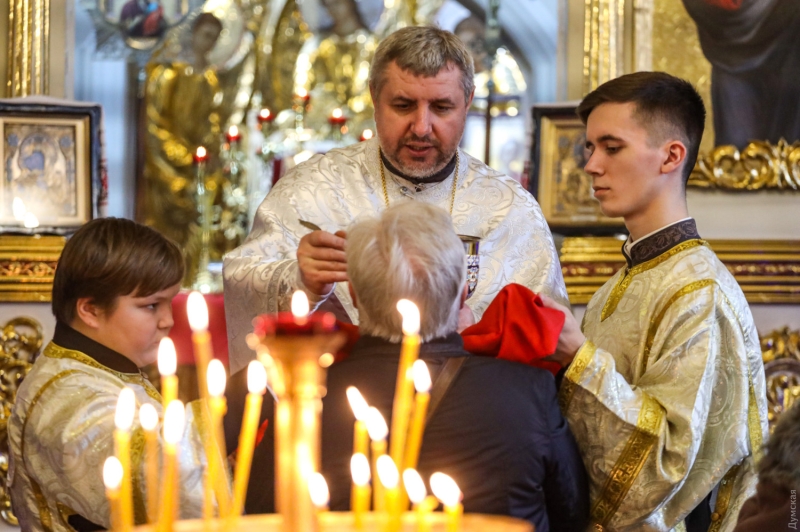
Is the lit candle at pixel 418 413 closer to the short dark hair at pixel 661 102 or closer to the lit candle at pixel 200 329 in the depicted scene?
the lit candle at pixel 200 329

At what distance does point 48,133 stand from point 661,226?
12.8ft

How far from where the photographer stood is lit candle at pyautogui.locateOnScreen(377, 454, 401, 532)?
53.8 inches

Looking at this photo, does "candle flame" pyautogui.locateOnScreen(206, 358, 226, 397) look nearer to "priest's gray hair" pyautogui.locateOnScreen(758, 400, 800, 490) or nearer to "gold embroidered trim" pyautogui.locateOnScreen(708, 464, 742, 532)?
"priest's gray hair" pyautogui.locateOnScreen(758, 400, 800, 490)

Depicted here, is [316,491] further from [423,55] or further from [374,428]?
[423,55]

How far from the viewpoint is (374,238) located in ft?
7.06

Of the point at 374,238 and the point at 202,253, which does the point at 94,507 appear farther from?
the point at 202,253

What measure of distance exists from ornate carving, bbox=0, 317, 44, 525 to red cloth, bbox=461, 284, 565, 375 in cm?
370

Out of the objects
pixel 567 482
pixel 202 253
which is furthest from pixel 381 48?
pixel 202 253

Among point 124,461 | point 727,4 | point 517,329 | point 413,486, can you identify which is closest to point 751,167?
point 727,4

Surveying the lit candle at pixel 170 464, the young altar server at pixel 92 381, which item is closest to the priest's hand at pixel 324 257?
the young altar server at pixel 92 381

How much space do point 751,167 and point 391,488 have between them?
5099mm

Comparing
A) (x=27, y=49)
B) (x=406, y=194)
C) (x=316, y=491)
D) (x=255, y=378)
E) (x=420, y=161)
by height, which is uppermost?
(x=27, y=49)

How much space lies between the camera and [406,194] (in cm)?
358

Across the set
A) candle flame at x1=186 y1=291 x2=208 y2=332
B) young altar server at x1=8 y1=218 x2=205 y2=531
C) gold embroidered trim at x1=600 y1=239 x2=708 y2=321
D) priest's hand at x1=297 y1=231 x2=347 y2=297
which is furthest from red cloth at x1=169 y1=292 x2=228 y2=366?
candle flame at x1=186 y1=291 x2=208 y2=332
